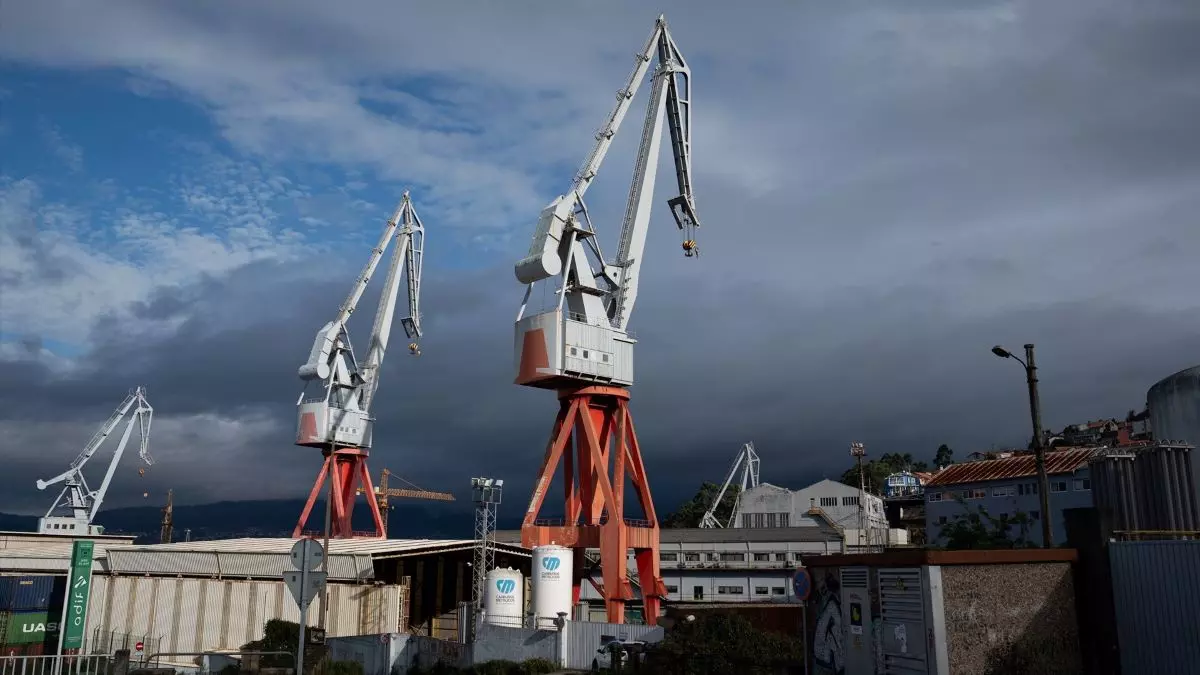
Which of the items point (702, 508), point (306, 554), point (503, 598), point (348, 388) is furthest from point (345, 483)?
point (702, 508)

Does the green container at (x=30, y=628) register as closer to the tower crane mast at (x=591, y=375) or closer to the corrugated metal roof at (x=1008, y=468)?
the tower crane mast at (x=591, y=375)

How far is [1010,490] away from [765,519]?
3926 centimetres

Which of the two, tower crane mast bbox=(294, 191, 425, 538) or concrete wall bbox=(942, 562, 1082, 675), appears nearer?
concrete wall bbox=(942, 562, 1082, 675)

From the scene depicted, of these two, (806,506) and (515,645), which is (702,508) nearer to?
(806,506)

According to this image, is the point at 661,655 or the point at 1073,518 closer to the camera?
the point at 1073,518

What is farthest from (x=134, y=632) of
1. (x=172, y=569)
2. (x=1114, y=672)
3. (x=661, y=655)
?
(x=1114, y=672)

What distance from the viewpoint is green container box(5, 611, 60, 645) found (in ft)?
182

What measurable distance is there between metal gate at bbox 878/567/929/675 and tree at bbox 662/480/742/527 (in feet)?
412

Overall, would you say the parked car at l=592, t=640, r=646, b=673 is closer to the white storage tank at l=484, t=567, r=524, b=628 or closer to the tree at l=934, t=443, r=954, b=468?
the white storage tank at l=484, t=567, r=524, b=628

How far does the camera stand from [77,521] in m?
117

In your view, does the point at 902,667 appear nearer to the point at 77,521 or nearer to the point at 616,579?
the point at 616,579

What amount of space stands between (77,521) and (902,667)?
122 m

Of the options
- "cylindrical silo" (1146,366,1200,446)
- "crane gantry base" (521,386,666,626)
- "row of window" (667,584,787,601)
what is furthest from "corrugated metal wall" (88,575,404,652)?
"cylindrical silo" (1146,366,1200,446)

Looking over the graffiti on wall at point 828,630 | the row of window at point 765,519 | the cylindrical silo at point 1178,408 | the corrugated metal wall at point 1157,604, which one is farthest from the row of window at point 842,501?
the corrugated metal wall at point 1157,604
